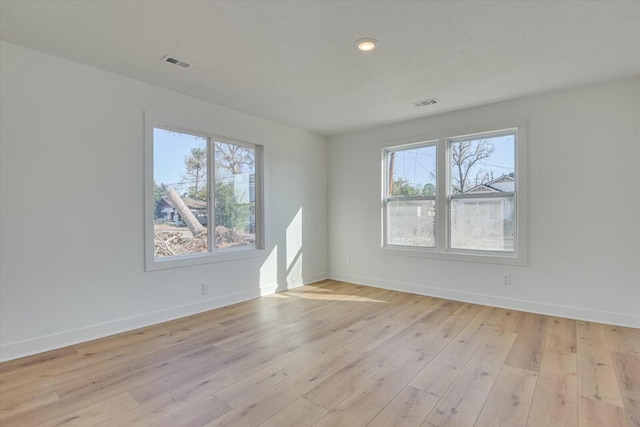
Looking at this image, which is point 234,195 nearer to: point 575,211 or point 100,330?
point 100,330

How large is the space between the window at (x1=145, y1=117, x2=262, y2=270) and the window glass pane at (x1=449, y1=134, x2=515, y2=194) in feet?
9.20

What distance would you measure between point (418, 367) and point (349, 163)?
12.0 ft

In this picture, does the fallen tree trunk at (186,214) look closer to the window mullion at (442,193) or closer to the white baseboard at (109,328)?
the white baseboard at (109,328)

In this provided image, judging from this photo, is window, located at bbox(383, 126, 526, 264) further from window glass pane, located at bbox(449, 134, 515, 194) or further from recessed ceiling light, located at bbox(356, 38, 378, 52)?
recessed ceiling light, located at bbox(356, 38, 378, 52)

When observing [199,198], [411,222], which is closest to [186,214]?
[199,198]

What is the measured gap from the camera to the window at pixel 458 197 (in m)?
4.00

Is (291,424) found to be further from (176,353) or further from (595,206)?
(595,206)

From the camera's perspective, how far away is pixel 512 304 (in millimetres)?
3906

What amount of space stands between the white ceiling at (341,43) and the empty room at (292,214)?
0.02 metres

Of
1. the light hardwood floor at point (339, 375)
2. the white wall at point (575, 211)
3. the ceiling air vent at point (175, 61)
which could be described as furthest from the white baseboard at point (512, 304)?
the ceiling air vent at point (175, 61)

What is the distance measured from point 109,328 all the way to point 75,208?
1.19 meters

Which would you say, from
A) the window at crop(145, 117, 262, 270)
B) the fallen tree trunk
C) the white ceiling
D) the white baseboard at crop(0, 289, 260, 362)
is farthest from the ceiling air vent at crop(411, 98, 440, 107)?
the white baseboard at crop(0, 289, 260, 362)

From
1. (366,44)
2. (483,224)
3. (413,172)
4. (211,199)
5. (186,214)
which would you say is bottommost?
(483,224)

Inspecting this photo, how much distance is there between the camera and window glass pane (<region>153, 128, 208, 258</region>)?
361cm
